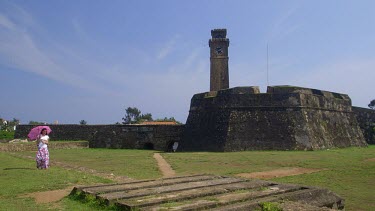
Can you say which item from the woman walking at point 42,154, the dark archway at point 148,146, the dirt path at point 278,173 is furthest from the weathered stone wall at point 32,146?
the dirt path at point 278,173

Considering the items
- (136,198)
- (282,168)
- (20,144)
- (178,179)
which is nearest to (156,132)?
(20,144)

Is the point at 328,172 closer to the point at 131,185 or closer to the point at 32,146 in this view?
the point at 131,185

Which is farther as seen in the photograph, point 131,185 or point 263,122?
point 263,122

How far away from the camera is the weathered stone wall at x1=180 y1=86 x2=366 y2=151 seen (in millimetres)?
17656

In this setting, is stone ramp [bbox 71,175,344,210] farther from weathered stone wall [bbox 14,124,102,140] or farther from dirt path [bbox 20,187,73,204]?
weathered stone wall [bbox 14,124,102,140]

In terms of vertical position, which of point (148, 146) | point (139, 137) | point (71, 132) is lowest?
point (148, 146)

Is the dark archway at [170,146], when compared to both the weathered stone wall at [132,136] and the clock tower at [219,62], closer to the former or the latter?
the weathered stone wall at [132,136]

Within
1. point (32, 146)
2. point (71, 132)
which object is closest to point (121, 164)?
point (32, 146)

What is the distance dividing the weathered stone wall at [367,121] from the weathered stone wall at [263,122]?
4.90 meters

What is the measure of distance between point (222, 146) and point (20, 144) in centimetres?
975

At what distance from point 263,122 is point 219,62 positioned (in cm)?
1634

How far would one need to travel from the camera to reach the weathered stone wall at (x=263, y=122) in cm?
1766

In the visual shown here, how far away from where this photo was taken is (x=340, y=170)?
10.2 meters

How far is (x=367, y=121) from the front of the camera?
25188 mm
